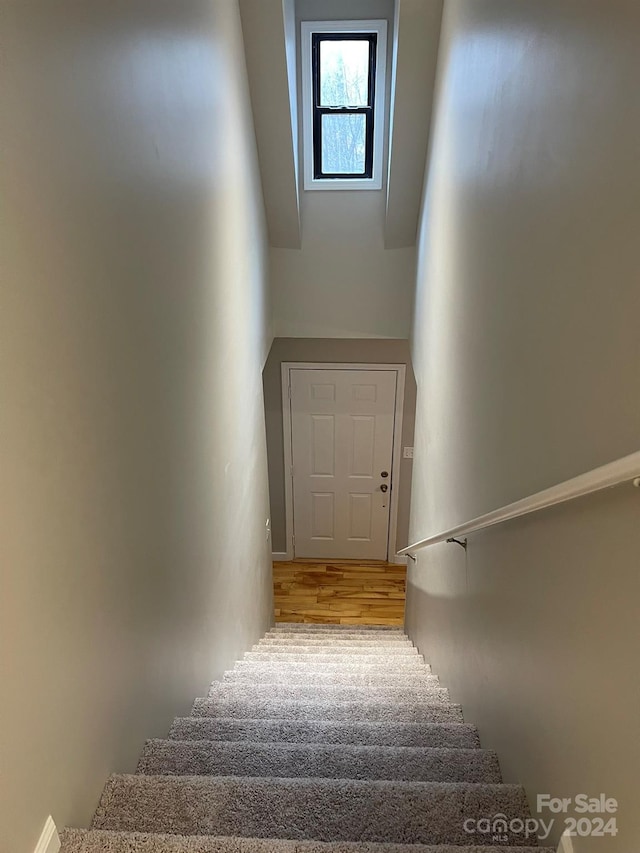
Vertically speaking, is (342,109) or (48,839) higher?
(342,109)

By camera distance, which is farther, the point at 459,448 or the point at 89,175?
the point at 459,448

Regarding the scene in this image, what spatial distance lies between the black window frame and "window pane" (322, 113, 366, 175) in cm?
2

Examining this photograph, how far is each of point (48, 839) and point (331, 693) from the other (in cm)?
152

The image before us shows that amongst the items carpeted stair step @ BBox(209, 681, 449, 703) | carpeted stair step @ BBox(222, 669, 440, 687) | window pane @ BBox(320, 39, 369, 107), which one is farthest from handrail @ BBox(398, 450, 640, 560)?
window pane @ BBox(320, 39, 369, 107)

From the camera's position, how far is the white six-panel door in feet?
20.0

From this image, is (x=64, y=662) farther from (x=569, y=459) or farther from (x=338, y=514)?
(x=338, y=514)

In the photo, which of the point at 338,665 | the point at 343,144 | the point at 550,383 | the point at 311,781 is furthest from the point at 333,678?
the point at 343,144

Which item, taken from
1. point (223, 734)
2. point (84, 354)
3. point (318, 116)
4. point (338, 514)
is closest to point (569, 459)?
point (84, 354)

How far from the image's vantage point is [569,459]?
51.8 inches

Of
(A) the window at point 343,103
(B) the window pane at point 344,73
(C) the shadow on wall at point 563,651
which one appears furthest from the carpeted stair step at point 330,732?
(B) the window pane at point 344,73

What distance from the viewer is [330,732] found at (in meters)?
2.09

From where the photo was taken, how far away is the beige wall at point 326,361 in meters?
5.88

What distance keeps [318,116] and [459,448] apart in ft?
10.6

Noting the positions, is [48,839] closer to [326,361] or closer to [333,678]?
[333,678]
